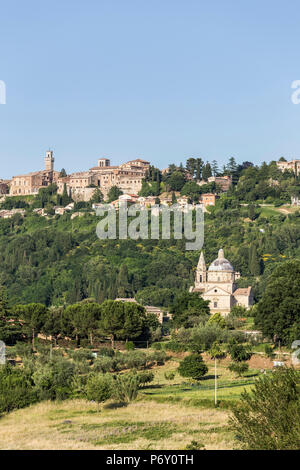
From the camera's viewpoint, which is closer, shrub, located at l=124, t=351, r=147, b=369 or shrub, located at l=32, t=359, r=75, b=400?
shrub, located at l=32, t=359, r=75, b=400

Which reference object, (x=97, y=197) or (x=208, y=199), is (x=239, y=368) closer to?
(x=208, y=199)

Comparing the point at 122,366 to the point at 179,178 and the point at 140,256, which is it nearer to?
the point at 140,256

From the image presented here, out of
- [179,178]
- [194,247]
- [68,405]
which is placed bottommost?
[68,405]

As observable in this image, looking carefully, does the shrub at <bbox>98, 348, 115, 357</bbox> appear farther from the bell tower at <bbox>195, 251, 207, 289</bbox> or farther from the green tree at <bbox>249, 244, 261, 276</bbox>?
the green tree at <bbox>249, 244, 261, 276</bbox>

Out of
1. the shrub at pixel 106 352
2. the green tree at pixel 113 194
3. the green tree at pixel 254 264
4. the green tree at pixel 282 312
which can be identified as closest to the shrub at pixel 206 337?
the green tree at pixel 282 312

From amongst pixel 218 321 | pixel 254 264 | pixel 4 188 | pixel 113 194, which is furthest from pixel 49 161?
pixel 218 321

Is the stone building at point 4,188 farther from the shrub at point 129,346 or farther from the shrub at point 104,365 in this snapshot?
the shrub at point 104,365

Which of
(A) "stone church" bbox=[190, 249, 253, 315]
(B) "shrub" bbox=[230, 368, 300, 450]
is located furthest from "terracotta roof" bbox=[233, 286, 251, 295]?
(B) "shrub" bbox=[230, 368, 300, 450]
